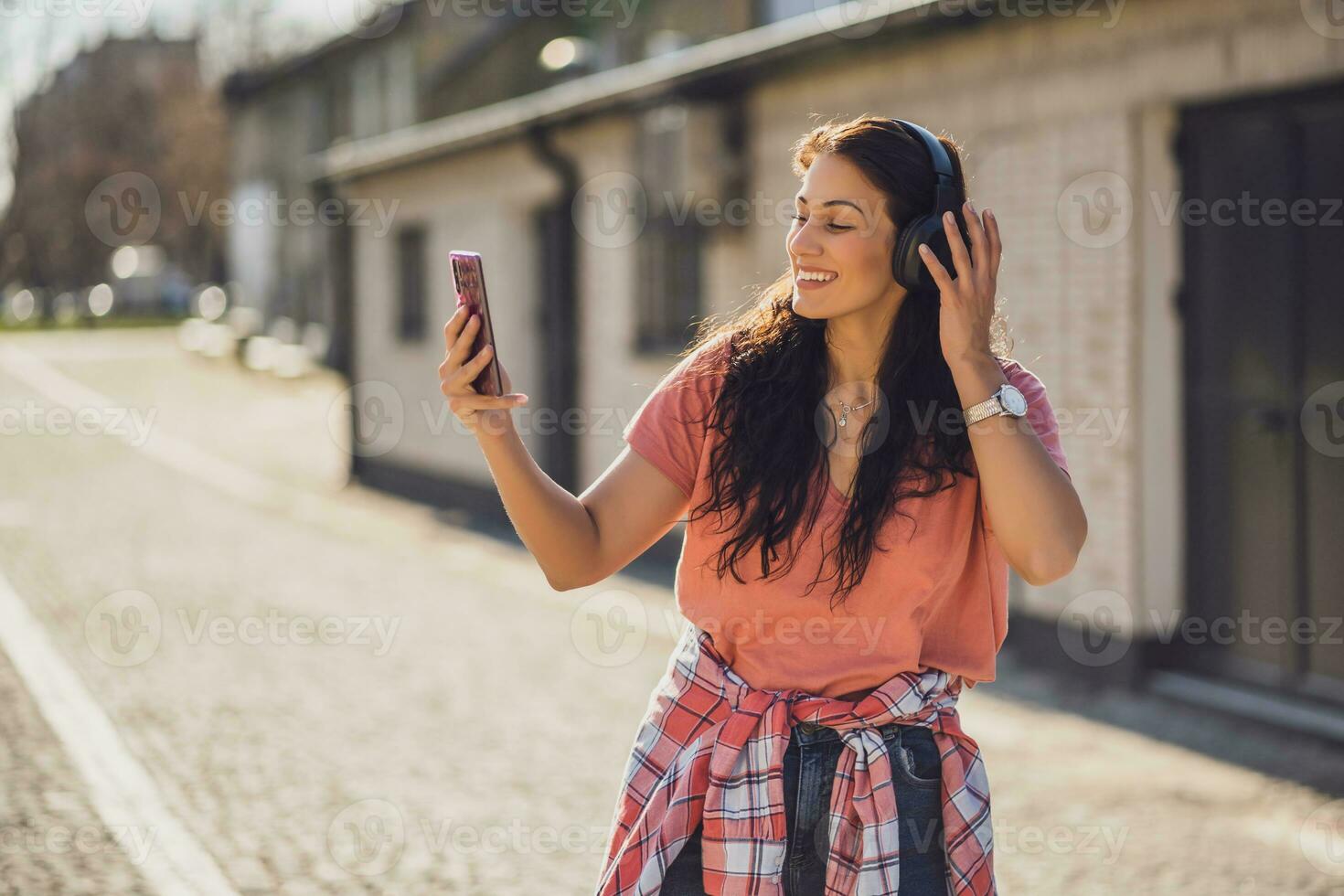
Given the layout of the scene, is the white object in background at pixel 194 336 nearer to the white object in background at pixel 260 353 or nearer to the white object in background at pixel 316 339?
the white object in background at pixel 316 339

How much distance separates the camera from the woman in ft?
7.66

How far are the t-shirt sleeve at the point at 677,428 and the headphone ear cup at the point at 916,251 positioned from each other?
365mm

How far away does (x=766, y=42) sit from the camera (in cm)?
986

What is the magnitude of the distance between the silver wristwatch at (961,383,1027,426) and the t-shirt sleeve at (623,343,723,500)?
1.50 feet

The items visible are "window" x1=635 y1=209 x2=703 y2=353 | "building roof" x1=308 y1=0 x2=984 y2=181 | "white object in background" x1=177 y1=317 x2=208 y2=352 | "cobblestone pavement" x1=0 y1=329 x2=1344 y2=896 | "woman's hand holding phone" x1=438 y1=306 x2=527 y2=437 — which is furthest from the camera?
"white object in background" x1=177 y1=317 x2=208 y2=352

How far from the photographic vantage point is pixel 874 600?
A: 2400 mm

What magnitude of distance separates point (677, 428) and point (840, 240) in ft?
1.35

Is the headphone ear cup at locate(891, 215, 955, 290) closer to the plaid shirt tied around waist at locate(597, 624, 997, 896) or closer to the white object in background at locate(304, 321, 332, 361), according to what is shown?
the plaid shirt tied around waist at locate(597, 624, 997, 896)

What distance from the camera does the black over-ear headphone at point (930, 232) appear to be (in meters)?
2.38

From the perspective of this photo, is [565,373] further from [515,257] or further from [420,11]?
[420,11]

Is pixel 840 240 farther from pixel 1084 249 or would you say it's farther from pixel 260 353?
pixel 260 353

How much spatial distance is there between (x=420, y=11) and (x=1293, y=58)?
2598cm

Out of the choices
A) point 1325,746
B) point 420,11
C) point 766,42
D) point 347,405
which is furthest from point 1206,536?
point 420,11

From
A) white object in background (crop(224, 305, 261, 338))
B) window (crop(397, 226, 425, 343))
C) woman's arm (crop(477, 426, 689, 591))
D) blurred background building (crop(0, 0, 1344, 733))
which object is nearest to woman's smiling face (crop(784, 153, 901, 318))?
woman's arm (crop(477, 426, 689, 591))
